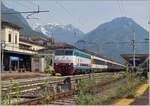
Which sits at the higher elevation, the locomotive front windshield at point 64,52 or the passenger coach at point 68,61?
the locomotive front windshield at point 64,52

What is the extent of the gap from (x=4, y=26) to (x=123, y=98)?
53.1m

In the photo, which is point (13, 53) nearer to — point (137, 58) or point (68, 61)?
point (68, 61)

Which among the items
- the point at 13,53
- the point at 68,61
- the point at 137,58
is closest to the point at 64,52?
the point at 68,61

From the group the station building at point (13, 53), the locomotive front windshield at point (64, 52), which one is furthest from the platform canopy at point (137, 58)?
the station building at point (13, 53)

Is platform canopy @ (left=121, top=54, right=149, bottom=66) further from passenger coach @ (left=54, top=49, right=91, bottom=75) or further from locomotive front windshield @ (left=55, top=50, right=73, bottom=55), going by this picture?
locomotive front windshield @ (left=55, top=50, right=73, bottom=55)

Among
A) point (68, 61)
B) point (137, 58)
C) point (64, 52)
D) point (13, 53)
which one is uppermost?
point (13, 53)

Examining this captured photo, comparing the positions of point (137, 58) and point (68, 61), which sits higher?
point (137, 58)

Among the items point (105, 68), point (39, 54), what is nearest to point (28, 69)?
point (39, 54)

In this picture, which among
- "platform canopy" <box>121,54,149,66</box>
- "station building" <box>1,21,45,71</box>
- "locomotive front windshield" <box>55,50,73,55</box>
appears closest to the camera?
"locomotive front windshield" <box>55,50,73,55</box>

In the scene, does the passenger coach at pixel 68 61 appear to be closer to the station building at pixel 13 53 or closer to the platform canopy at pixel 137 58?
the platform canopy at pixel 137 58

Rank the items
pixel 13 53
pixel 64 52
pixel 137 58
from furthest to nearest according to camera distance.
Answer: pixel 13 53, pixel 137 58, pixel 64 52

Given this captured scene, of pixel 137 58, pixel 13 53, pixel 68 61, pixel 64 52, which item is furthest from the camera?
pixel 13 53

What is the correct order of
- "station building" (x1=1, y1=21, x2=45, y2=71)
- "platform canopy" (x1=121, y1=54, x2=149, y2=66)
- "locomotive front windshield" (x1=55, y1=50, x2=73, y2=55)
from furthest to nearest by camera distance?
"station building" (x1=1, y1=21, x2=45, y2=71) < "platform canopy" (x1=121, y1=54, x2=149, y2=66) < "locomotive front windshield" (x1=55, y1=50, x2=73, y2=55)

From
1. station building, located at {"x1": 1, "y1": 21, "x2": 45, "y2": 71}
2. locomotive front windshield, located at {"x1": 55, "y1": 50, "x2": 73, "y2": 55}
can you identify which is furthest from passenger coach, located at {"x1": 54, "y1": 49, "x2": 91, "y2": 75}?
station building, located at {"x1": 1, "y1": 21, "x2": 45, "y2": 71}
